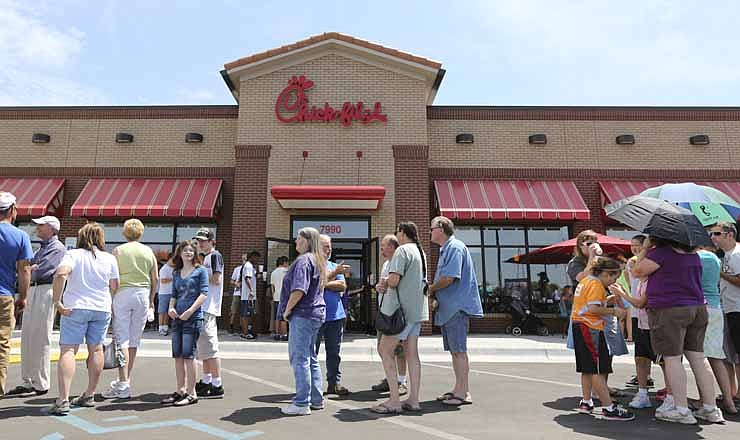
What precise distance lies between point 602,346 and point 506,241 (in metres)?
9.72

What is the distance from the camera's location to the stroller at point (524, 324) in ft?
44.1

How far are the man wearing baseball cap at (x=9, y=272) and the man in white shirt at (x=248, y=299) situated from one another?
6.36 metres

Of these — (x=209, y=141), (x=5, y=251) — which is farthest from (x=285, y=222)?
(x=5, y=251)

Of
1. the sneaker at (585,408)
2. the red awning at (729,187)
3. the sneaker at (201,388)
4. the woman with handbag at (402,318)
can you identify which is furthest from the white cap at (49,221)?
the red awning at (729,187)

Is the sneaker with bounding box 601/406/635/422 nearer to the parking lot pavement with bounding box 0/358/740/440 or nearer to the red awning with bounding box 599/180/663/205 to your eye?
the parking lot pavement with bounding box 0/358/740/440

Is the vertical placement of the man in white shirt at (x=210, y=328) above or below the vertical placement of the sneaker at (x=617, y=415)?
above

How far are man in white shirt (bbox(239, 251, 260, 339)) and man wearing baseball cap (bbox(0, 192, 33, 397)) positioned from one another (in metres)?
6.36

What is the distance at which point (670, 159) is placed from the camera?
14945 mm

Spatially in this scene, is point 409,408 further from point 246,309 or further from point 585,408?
point 246,309

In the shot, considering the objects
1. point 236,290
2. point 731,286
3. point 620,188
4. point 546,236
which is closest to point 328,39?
point 236,290

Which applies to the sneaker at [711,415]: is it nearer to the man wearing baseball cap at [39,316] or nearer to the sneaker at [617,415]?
the sneaker at [617,415]

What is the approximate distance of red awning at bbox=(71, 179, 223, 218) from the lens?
13477 millimetres

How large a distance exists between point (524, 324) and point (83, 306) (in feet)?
36.8

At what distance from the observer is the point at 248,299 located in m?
11.6
